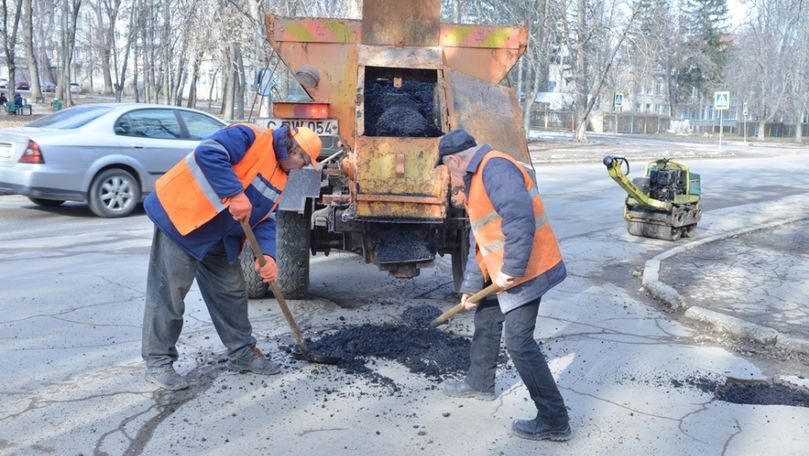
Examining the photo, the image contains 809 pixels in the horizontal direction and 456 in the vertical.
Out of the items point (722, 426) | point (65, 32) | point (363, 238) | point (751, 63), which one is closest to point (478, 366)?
point (722, 426)

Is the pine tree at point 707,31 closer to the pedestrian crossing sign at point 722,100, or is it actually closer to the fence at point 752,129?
the fence at point 752,129

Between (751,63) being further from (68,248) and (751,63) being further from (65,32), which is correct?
(68,248)

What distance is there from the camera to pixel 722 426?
4137 millimetres

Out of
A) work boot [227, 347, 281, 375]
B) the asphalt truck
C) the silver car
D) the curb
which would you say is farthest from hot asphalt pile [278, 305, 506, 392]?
the silver car

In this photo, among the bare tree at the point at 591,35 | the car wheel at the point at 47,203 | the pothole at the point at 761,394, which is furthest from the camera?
the bare tree at the point at 591,35

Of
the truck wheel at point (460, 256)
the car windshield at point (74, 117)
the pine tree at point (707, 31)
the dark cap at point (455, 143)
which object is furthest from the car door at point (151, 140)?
the pine tree at point (707, 31)

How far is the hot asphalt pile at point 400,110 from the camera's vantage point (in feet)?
19.7

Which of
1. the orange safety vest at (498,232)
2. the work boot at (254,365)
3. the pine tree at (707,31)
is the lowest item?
the work boot at (254,365)

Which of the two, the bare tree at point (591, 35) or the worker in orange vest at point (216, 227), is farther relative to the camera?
the bare tree at point (591, 35)

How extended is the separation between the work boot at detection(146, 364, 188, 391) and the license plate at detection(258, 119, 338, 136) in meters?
2.60

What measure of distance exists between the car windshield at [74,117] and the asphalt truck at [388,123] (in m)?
4.10

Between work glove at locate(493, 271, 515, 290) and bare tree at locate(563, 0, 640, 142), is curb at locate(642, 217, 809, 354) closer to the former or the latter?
work glove at locate(493, 271, 515, 290)

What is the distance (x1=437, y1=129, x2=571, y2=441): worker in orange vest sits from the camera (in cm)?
376

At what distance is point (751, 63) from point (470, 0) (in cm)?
4302
